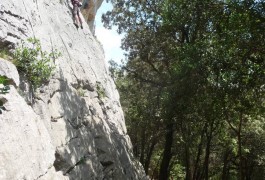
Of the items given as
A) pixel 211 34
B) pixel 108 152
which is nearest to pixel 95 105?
pixel 108 152

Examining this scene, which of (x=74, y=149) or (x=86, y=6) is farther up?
(x=86, y=6)

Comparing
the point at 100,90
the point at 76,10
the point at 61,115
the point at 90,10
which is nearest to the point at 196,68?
the point at 100,90

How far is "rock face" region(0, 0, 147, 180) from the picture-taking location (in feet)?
26.5

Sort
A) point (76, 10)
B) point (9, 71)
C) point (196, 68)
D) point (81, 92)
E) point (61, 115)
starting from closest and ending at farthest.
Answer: point (9, 71) < point (61, 115) < point (81, 92) < point (196, 68) < point (76, 10)

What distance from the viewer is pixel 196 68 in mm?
15812

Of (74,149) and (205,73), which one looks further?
(205,73)

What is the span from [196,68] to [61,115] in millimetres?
6962

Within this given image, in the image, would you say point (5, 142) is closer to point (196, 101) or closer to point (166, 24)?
point (196, 101)

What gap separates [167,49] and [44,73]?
1382cm

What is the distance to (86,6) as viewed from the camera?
2539 centimetres

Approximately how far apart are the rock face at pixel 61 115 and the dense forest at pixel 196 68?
3.95m

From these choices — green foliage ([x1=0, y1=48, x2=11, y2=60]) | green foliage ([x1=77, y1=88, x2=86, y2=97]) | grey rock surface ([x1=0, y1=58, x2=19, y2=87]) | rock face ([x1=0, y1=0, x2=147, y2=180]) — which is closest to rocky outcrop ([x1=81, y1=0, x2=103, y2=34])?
rock face ([x1=0, y1=0, x2=147, y2=180])

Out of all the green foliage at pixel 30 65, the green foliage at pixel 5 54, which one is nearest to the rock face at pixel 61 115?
the green foliage at pixel 5 54

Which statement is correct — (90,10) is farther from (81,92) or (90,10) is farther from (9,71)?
(9,71)
